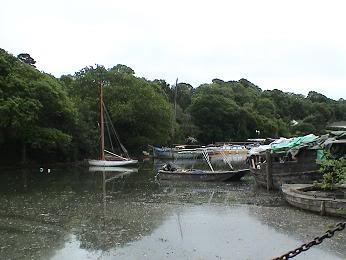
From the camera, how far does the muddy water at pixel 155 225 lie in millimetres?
12500

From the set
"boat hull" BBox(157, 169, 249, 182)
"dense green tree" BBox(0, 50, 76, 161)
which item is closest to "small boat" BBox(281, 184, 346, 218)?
"boat hull" BBox(157, 169, 249, 182)

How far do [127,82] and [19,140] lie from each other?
69.7ft

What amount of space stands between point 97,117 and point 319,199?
46.1 m

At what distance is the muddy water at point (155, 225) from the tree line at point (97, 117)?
18806 millimetres

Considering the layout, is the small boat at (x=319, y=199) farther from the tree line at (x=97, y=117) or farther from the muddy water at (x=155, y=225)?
the tree line at (x=97, y=117)

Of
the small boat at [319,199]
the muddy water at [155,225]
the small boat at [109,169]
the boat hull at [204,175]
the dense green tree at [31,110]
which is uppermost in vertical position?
the dense green tree at [31,110]

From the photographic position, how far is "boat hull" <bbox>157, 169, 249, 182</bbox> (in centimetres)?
3203

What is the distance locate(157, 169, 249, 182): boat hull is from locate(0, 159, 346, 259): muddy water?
415cm

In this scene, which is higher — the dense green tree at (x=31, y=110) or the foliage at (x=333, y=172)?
the dense green tree at (x=31, y=110)

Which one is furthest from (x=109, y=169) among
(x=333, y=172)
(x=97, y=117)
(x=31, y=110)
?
(x=333, y=172)

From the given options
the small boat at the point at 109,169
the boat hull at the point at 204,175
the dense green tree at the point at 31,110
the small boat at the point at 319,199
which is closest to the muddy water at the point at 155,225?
the small boat at the point at 319,199

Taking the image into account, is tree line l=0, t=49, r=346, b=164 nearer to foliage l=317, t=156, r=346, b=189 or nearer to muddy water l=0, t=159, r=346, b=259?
muddy water l=0, t=159, r=346, b=259

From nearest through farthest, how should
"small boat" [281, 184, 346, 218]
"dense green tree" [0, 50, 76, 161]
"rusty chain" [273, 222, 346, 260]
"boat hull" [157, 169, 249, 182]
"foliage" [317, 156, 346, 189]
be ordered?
"rusty chain" [273, 222, 346, 260] < "small boat" [281, 184, 346, 218] < "foliage" [317, 156, 346, 189] < "boat hull" [157, 169, 249, 182] < "dense green tree" [0, 50, 76, 161]

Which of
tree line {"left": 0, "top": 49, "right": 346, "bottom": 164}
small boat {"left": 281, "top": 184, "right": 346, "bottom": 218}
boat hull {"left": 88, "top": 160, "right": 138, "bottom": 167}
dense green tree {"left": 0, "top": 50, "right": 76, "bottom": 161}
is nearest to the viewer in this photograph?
small boat {"left": 281, "top": 184, "right": 346, "bottom": 218}
